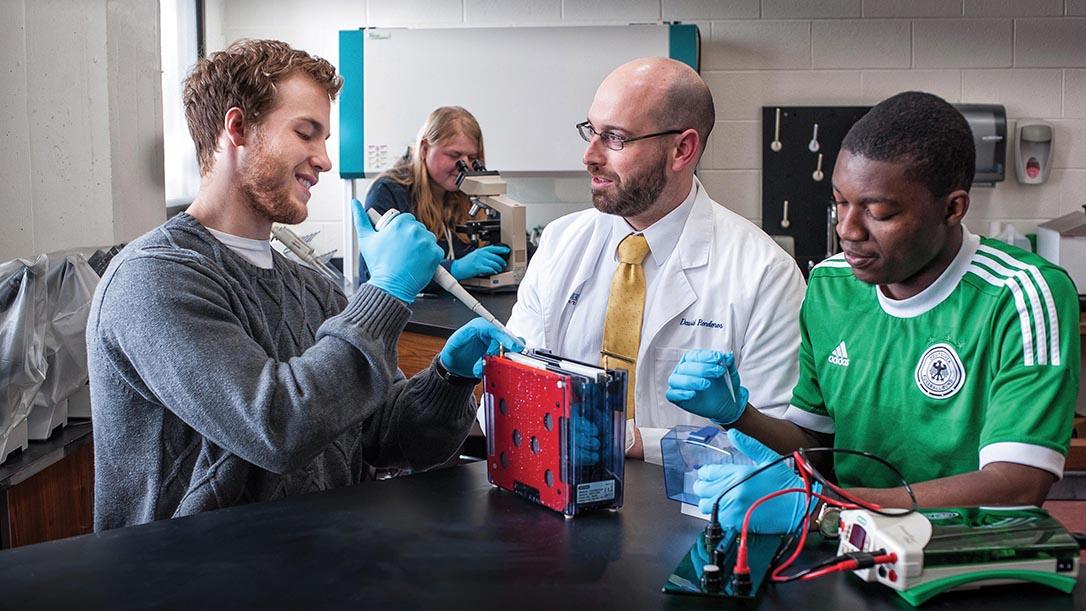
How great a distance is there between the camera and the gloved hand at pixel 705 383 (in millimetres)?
1589

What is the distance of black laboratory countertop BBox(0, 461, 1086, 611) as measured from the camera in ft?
3.74

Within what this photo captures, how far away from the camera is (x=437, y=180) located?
154 inches

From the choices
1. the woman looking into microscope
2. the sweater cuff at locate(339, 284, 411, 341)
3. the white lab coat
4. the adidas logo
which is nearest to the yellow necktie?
the white lab coat

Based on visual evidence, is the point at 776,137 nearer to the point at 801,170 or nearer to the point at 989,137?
the point at 801,170

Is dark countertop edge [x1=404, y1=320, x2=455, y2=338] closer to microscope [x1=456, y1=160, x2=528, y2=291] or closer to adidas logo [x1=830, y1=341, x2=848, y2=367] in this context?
microscope [x1=456, y1=160, x2=528, y2=291]

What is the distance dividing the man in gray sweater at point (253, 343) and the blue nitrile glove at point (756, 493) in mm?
414

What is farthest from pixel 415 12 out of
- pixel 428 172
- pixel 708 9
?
pixel 708 9

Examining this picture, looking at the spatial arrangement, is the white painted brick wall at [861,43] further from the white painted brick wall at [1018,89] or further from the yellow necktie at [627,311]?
the yellow necktie at [627,311]

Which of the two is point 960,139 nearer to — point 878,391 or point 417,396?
point 878,391

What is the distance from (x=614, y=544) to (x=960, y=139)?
79 cm

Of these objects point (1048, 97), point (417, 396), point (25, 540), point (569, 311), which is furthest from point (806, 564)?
point (1048, 97)

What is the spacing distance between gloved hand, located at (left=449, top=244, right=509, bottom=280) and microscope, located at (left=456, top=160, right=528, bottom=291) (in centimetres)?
5

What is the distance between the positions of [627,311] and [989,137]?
2800 millimetres

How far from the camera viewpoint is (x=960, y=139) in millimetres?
1602
